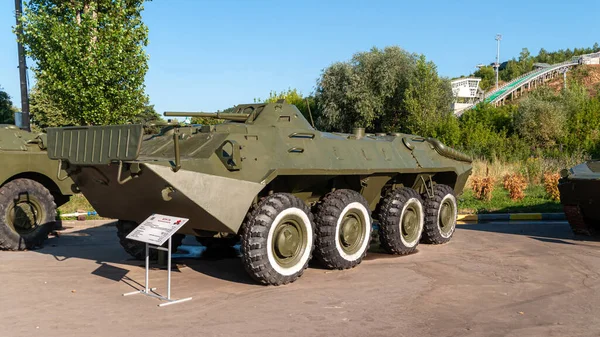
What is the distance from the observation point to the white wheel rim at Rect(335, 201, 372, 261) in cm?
801

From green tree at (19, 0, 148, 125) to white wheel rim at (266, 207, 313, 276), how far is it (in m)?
8.02

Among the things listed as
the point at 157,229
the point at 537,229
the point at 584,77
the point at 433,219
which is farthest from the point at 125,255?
the point at 584,77

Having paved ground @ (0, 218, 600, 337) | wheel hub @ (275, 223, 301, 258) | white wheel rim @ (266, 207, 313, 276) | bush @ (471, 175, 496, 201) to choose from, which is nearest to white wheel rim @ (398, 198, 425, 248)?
paved ground @ (0, 218, 600, 337)

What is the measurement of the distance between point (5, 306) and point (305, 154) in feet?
12.0

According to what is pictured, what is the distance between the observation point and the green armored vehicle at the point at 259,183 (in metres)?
6.49

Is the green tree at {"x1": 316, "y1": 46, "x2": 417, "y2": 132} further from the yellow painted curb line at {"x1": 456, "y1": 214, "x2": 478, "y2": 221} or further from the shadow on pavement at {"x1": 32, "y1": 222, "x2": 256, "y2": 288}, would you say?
the shadow on pavement at {"x1": 32, "y1": 222, "x2": 256, "y2": 288}

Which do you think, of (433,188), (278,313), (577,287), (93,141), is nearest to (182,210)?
(93,141)

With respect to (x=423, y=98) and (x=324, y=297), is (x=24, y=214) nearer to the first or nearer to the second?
(x=324, y=297)

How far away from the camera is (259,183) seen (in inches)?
272

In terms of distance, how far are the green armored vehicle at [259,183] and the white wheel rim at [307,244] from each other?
0.01 metres

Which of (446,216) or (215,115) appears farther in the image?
(446,216)

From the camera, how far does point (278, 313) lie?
590 cm

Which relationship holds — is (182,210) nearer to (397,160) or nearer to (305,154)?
(305,154)

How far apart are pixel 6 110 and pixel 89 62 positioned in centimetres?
2616
